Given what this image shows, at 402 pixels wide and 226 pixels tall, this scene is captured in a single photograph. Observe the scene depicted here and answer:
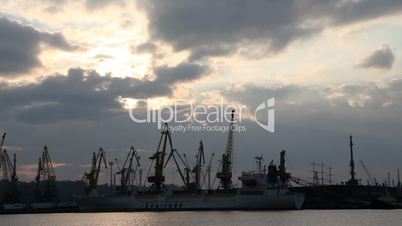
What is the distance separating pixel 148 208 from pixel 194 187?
17.1m

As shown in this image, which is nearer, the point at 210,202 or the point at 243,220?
the point at 243,220

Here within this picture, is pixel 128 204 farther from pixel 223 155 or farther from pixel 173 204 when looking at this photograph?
pixel 223 155

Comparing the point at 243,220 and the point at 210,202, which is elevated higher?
the point at 210,202

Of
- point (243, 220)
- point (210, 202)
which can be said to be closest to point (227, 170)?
point (210, 202)

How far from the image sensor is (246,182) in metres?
174

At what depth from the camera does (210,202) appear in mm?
182000

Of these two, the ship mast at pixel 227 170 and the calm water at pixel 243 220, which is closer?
the calm water at pixel 243 220

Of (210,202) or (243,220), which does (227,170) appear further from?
(243,220)

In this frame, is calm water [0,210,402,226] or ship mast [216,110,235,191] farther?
ship mast [216,110,235,191]

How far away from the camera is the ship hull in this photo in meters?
172

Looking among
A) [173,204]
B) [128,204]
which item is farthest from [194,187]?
[128,204]

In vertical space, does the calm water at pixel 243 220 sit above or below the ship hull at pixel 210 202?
below

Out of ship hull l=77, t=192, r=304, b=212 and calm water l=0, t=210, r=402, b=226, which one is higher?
ship hull l=77, t=192, r=304, b=212

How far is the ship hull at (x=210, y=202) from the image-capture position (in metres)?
172
